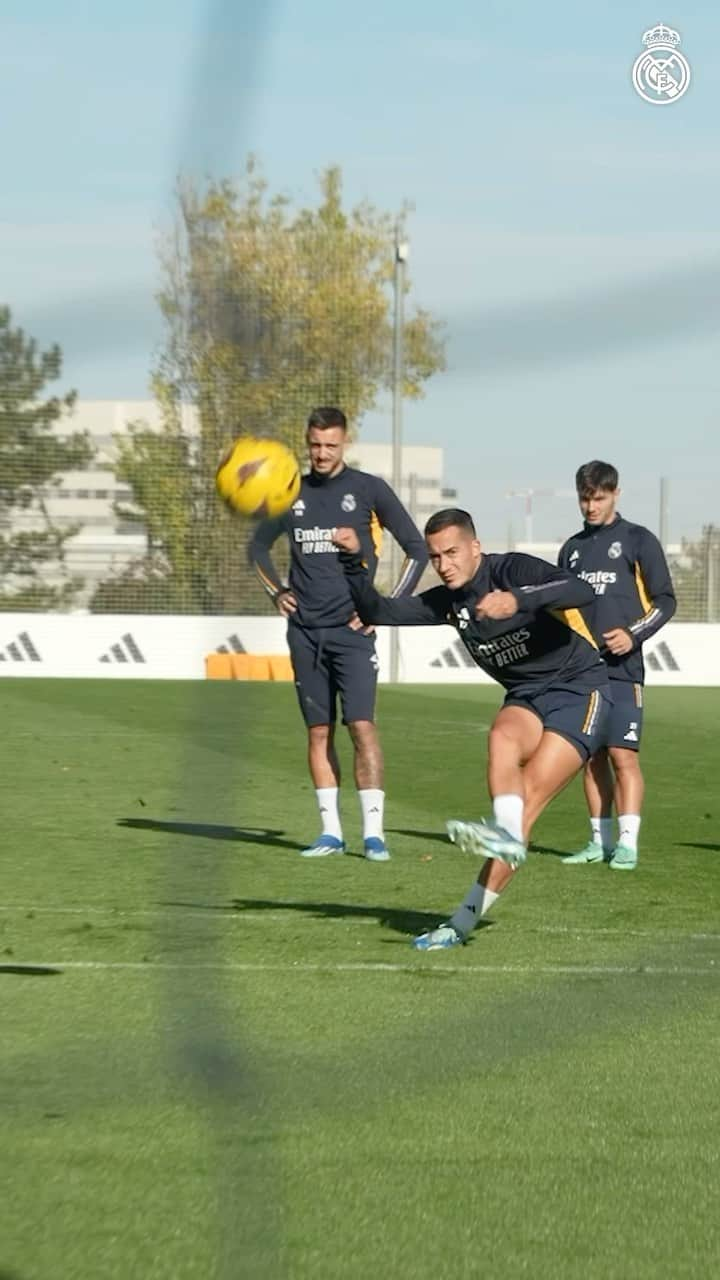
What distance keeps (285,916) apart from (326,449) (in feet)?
8.51

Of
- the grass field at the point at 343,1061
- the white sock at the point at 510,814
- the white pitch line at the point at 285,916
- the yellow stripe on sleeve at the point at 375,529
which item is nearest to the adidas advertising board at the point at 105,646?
the grass field at the point at 343,1061

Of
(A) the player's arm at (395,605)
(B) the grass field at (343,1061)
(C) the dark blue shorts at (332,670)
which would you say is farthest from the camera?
(C) the dark blue shorts at (332,670)

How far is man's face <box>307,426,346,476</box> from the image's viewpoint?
9509 mm

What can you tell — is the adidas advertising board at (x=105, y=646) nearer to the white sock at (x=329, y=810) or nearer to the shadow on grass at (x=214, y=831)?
the shadow on grass at (x=214, y=831)

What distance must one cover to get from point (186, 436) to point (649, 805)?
10533 millimetres

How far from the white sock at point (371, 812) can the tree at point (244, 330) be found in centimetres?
521

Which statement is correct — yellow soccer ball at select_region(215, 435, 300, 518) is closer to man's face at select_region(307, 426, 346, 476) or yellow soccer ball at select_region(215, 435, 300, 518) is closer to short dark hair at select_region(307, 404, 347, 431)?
short dark hair at select_region(307, 404, 347, 431)

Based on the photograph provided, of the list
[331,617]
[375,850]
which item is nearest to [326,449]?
[331,617]

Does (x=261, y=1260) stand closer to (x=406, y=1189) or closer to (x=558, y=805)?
(x=406, y=1189)

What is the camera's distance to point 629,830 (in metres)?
9.88

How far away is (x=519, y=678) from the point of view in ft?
25.4

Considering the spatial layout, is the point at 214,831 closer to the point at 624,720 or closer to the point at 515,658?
the point at 624,720

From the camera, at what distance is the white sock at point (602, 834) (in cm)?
1012

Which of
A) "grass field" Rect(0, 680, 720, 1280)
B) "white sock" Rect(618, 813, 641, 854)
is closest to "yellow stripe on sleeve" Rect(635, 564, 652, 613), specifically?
"white sock" Rect(618, 813, 641, 854)
